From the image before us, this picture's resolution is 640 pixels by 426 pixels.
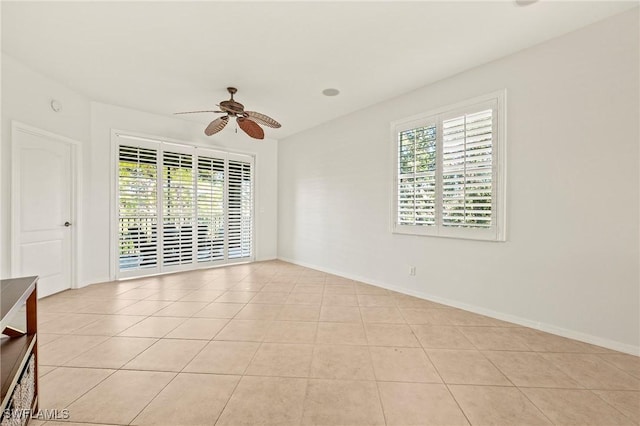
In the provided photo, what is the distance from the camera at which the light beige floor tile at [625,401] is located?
1.61 m

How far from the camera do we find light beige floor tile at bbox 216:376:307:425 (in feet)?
5.13

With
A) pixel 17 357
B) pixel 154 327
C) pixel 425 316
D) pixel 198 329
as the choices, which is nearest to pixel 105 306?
pixel 154 327

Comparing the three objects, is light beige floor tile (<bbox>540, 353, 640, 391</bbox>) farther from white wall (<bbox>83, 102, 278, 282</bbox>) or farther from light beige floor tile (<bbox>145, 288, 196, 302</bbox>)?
white wall (<bbox>83, 102, 278, 282</bbox>)

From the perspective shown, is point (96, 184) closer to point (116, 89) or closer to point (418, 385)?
point (116, 89)

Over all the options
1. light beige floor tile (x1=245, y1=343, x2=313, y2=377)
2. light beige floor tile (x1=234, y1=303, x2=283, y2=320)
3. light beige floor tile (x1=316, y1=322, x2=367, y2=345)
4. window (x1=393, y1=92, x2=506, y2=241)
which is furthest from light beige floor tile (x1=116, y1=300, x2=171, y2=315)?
window (x1=393, y1=92, x2=506, y2=241)

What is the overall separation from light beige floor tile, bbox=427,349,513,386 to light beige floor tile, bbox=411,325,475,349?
86 mm

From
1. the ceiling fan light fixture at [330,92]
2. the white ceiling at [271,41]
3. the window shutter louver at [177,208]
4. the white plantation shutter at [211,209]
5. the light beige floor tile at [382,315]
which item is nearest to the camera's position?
the white ceiling at [271,41]

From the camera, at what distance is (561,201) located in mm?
2611

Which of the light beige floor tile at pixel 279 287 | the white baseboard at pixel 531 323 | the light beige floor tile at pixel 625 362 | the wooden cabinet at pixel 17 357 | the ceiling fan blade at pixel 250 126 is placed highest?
the ceiling fan blade at pixel 250 126

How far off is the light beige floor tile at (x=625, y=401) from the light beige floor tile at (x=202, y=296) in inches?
148

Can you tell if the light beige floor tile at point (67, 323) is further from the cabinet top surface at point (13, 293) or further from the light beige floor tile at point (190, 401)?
the light beige floor tile at point (190, 401)

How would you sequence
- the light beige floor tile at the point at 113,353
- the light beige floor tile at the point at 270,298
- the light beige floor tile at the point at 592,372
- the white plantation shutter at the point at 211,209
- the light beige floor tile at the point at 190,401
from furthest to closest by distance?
1. the white plantation shutter at the point at 211,209
2. the light beige floor tile at the point at 270,298
3. the light beige floor tile at the point at 113,353
4. the light beige floor tile at the point at 592,372
5. the light beige floor tile at the point at 190,401

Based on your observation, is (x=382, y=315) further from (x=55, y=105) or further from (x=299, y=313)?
(x=55, y=105)

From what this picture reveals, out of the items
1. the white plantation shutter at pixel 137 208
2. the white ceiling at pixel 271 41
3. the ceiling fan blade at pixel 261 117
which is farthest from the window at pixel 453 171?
the white plantation shutter at pixel 137 208
